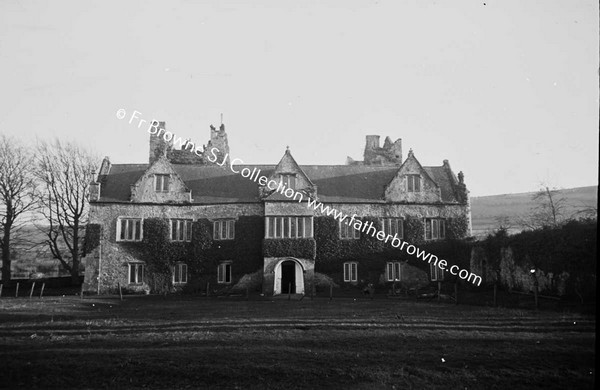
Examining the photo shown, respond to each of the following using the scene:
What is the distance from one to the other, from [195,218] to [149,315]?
55.4 ft

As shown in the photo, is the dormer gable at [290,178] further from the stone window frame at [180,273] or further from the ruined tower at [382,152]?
the ruined tower at [382,152]

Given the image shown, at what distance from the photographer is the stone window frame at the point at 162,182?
3666 cm

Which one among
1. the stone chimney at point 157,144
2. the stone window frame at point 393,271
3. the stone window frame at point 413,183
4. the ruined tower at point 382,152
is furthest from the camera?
the ruined tower at point 382,152

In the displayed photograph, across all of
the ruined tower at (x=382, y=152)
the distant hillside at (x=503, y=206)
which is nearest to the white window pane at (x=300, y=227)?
the ruined tower at (x=382, y=152)

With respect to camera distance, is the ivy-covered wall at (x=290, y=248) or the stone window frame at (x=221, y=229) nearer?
the ivy-covered wall at (x=290, y=248)

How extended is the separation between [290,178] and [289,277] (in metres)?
7.65

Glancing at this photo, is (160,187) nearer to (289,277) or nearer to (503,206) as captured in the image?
(289,277)

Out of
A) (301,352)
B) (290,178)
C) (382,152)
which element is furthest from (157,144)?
(301,352)

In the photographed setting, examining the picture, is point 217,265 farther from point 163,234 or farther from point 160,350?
point 160,350

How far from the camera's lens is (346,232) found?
3672 cm

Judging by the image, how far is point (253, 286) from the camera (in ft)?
118

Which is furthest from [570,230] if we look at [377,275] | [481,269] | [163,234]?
[163,234]

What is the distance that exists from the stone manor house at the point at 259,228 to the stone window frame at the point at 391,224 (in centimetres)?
8

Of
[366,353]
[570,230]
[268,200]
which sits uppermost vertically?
[268,200]
